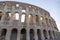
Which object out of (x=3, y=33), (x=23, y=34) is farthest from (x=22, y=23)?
(x=3, y=33)

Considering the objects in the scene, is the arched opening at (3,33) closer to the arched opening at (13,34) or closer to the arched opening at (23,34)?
the arched opening at (13,34)

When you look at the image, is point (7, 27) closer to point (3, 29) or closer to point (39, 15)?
point (3, 29)

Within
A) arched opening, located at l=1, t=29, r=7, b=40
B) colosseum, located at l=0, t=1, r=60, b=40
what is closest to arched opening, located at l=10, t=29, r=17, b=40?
colosseum, located at l=0, t=1, r=60, b=40

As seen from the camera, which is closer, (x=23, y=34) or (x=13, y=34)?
(x=13, y=34)

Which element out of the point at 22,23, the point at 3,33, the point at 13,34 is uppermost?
the point at 22,23

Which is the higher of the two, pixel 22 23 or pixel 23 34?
pixel 22 23

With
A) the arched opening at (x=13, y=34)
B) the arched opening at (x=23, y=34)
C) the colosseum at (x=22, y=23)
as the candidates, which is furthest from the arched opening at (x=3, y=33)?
the arched opening at (x=23, y=34)

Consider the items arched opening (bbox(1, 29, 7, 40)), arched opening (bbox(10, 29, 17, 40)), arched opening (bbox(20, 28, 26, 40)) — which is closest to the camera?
arched opening (bbox(1, 29, 7, 40))

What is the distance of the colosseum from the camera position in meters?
18.6

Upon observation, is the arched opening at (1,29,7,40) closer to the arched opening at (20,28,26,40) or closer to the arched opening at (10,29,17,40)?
the arched opening at (10,29,17,40)

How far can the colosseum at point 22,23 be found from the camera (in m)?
18.6

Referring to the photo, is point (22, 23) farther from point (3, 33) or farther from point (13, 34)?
point (3, 33)

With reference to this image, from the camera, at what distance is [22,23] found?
19422 mm

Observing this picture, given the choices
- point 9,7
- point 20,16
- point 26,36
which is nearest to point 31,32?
point 26,36
